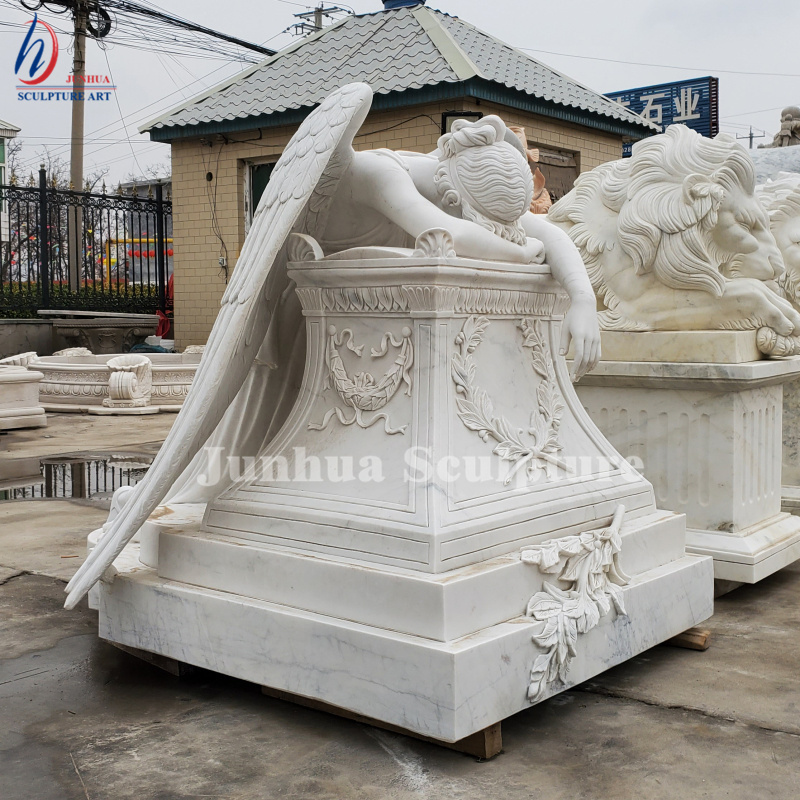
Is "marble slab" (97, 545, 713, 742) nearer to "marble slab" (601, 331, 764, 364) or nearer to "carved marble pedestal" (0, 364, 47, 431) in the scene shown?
"marble slab" (601, 331, 764, 364)

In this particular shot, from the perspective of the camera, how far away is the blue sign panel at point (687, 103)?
55.9 ft

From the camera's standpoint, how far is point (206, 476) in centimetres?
289

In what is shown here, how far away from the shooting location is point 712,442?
11.4ft

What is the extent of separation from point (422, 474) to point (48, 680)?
1.20 m

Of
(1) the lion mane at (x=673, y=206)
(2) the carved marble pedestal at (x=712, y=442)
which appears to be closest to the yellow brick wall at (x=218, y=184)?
(1) the lion mane at (x=673, y=206)

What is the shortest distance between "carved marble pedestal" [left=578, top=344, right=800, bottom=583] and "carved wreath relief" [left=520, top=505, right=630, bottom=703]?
3.54ft

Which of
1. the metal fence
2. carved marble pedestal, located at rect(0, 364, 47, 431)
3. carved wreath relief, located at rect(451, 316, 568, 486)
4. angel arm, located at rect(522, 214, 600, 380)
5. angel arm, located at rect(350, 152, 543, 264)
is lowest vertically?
carved marble pedestal, located at rect(0, 364, 47, 431)

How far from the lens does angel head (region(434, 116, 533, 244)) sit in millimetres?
2602

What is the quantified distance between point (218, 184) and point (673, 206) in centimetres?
1008

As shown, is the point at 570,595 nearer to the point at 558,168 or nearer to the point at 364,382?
the point at 364,382

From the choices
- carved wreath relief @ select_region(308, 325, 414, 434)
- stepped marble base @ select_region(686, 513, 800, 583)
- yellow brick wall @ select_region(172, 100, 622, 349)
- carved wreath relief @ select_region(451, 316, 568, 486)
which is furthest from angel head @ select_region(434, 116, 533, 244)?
yellow brick wall @ select_region(172, 100, 622, 349)

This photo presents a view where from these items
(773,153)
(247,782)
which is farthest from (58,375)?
(247,782)

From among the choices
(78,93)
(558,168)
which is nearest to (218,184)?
(558,168)

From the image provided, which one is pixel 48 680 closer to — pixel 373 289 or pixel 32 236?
pixel 373 289
